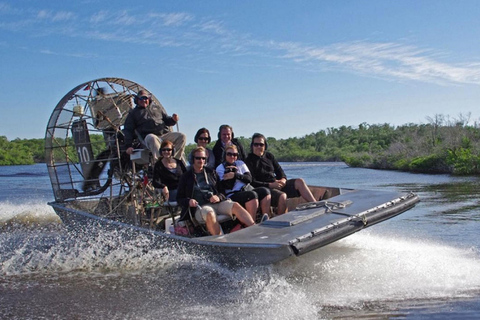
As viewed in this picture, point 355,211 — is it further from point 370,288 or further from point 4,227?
point 4,227

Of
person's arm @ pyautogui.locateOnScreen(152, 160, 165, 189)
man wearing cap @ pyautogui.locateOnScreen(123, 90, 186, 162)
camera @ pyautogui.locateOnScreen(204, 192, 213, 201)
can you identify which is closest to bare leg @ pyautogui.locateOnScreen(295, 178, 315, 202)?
camera @ pyautogui.locateOnScreen(204, 192, 213, 201)

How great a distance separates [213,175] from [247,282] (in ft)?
5.57

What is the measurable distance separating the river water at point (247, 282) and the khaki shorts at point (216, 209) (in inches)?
21.5

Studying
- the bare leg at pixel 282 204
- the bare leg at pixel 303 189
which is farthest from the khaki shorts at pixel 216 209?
the bare leg at pixel 303 189

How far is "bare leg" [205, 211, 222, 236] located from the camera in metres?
6.54

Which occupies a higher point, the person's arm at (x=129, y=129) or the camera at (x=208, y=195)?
the person's arm at (x=129, y=129)

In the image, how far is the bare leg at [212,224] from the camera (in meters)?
6.54

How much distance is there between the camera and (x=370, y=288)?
586cm

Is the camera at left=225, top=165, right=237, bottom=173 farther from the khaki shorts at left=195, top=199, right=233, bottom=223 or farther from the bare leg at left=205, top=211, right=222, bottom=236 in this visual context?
the bare leg at left=205, top=211, right=222, bottom=236

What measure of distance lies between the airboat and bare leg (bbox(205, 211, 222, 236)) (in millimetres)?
248

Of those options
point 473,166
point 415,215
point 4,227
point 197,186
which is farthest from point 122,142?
point 473,166

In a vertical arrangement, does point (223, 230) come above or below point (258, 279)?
above

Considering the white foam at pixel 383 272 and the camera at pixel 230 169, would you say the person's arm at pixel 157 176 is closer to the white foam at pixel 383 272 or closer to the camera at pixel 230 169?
the camera at pixel 230 169

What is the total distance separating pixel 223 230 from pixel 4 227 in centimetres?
804
